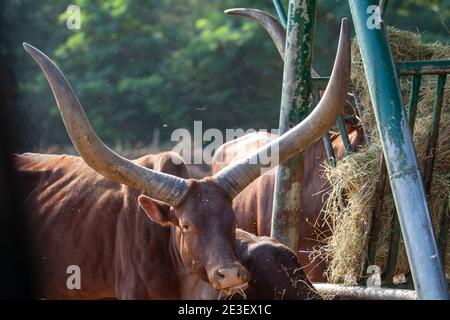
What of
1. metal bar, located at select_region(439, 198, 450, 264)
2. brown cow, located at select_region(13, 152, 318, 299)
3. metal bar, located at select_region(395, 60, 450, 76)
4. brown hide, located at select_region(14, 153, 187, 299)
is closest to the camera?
metal bar, located at select_region(395, 60, 450, 76)

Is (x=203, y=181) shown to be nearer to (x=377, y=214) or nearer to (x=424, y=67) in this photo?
(x=377, y=214)

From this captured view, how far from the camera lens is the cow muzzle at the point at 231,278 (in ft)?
19.6

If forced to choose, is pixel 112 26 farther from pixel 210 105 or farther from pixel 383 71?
pixel 383 71

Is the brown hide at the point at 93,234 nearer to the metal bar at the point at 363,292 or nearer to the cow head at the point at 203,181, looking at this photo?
the cow head at the point at 203,181

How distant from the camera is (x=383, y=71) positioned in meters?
5.17

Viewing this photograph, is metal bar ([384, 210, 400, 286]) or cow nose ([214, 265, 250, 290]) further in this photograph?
metal bar ([384, 210, 400, 286])

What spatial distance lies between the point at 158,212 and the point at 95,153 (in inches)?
23.5

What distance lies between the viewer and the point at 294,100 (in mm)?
6773

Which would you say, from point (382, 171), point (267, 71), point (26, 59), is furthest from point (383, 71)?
point (267, 71)

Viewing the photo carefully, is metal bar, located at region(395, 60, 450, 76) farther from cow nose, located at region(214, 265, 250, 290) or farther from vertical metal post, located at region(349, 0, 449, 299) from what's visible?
cow nose, located at region(214, 265, 250, 290)

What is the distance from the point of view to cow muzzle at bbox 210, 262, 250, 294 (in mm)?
5973
